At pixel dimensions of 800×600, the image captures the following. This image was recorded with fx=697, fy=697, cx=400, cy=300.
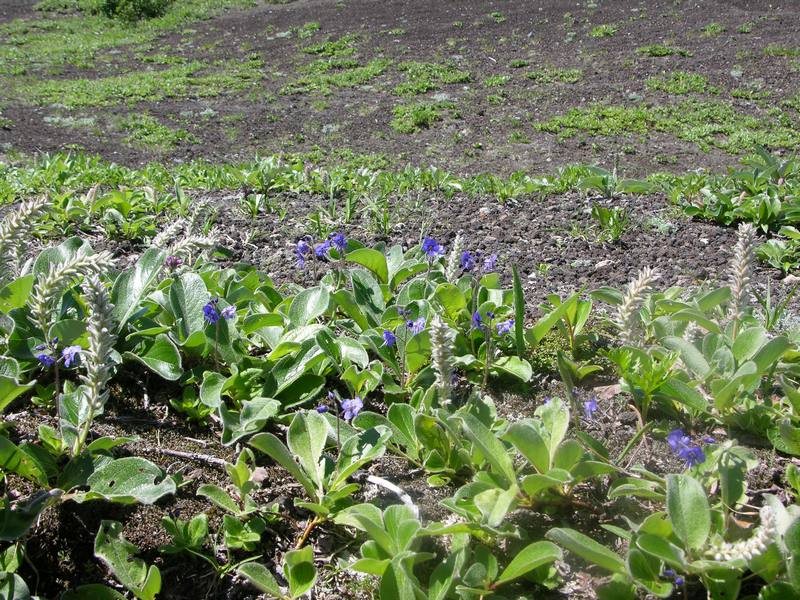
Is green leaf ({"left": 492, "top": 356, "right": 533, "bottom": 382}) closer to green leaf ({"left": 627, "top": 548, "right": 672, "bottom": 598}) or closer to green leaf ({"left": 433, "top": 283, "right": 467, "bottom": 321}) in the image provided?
green leaf ({"left": 433, "top": 283, "right": 467, "bottom": 321})

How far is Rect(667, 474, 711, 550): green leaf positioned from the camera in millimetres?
1817

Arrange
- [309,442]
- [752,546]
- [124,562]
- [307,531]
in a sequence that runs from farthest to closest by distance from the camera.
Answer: [309,442] → [307,531] → [124,562] → [752,546]

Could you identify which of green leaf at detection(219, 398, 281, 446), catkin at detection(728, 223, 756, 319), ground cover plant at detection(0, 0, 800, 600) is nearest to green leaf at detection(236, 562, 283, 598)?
ground cover plant at detection(0, 0, 800, 600)

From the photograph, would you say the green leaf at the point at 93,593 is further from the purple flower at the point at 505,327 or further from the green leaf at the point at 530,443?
the purple flower at the point at 505,327

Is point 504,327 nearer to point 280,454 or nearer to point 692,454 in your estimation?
point 692,454

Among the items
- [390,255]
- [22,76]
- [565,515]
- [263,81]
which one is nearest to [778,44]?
[263,81]

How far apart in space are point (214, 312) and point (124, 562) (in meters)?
0.91

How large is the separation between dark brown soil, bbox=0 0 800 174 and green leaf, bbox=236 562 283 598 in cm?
732

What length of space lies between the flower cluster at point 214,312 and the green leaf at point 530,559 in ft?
4.33

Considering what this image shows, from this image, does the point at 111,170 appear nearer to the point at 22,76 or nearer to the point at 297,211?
the point at 297,211

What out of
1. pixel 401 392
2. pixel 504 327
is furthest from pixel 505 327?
pixel 401 392

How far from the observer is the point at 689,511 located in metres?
1.84

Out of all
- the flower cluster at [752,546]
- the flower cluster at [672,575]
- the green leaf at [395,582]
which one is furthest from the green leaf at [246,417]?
the flower cluster at [752,546]

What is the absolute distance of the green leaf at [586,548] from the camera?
69.0 inches
